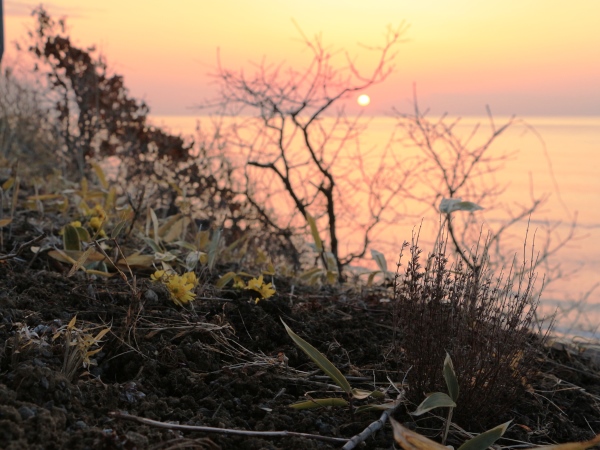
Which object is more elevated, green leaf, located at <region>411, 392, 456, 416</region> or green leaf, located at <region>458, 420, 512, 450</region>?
green leaf, located at <region>411, 392, 456, 416</region>

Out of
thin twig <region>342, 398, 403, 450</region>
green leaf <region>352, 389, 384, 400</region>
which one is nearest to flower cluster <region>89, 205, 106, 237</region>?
green leaf <region>352, 389, 384, 400</region>

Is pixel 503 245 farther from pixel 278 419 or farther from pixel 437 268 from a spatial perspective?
pixel 278 419

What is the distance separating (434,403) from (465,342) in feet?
1.22

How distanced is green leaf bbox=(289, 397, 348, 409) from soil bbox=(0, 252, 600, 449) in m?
0.04

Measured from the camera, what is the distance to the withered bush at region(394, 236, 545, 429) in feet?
7.46

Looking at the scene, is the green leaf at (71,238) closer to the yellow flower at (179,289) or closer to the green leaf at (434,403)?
the yellow flower at (179,289)

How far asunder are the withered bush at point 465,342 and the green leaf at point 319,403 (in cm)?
28

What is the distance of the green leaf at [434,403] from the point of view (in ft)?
6.58

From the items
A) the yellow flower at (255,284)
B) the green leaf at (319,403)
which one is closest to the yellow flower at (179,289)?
the yellow flower at (255,284)

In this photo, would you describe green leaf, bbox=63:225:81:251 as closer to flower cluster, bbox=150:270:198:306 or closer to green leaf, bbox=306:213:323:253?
flower cluster, bbox=150:270:198:306

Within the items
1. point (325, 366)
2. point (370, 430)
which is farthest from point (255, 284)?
point (370, 430)

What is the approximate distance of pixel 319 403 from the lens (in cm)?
213

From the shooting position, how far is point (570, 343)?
3918mm

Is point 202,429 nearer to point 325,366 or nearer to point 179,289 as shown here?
point 325,366
